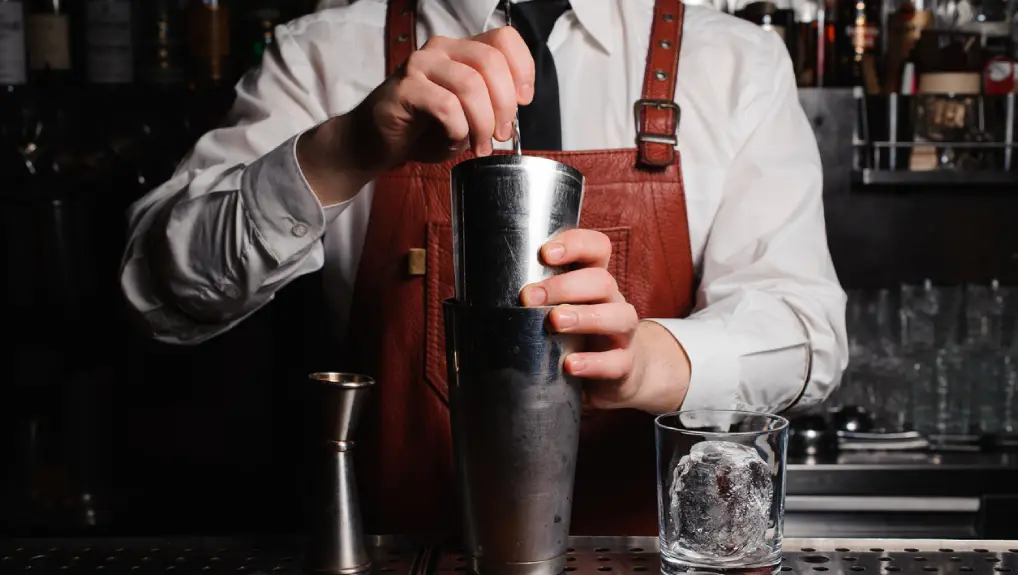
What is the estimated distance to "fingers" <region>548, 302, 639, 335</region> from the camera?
80cm

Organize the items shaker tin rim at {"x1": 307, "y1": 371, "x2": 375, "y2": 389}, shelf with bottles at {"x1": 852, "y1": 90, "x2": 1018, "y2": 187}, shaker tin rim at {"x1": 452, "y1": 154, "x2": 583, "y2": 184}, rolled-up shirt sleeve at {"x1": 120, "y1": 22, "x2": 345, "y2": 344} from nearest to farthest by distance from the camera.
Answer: shaker tin rim at {"x1": 452, "y1": 154, "x2": 583, "y2": 184} → shaker tin rim at {"x1": 307, "y1": 371, "x2": 375, "y2": 389} → rolled-up shirt sleeve at {"x1": 120, "y1": 22, "x2": 345, "y2": 344} → shelf with bottles at {"x1": 852, "y1": 90, "x2": 1018, "y2": 187}

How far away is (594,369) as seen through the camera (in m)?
0.85

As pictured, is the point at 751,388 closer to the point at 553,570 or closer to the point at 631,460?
the point at 631,460

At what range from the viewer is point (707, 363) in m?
1.18

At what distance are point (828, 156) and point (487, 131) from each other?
1.57 meters

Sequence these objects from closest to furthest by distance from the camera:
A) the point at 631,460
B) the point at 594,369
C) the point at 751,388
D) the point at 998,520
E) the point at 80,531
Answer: the point at 594,369 → the point at 751,388 → the point at 631,460 → the point at 998,520 → the point at 80,531

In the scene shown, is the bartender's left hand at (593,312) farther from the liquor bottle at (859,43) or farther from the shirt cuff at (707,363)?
the liquor bottle at (859,43)

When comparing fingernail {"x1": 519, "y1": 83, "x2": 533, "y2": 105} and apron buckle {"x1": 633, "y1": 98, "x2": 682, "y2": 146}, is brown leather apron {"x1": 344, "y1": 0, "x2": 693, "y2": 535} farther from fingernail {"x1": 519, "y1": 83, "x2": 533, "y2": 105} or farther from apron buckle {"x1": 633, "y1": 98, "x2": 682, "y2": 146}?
fingernail {"x1": 519, "y1": 83, "x2": 533, "y2": 105}

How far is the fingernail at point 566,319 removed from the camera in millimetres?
797

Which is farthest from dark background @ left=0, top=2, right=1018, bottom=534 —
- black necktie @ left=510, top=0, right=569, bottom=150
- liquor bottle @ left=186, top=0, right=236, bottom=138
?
black necktie @ left=510, top=0, right=569, bottom=150

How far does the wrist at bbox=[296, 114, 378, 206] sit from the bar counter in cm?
36

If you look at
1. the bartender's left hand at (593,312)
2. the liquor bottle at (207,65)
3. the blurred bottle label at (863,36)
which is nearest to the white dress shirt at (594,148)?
the bartender's left hand at (593,312)

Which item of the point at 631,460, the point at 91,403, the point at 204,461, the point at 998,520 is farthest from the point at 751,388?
the point at 91,403

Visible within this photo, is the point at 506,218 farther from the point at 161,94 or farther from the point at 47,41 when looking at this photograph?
the point at 47,41
